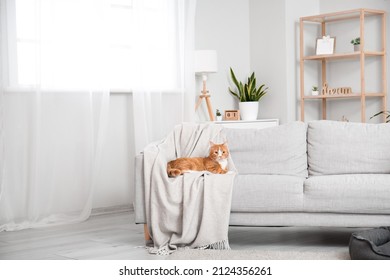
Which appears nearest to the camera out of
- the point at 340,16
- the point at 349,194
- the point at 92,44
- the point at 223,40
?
the point at 349,194

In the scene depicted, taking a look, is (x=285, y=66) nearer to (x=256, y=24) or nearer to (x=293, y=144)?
(x=256, y=24)

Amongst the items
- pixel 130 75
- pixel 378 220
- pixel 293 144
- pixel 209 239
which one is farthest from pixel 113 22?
pixel 378 220

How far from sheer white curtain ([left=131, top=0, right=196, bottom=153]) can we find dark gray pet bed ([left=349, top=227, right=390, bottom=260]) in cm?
265

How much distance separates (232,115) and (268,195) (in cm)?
252

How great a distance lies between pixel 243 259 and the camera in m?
3.72

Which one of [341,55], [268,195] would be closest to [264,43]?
[341,55]

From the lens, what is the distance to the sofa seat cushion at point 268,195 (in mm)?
4031

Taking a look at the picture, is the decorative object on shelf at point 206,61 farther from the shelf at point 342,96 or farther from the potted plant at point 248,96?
the shelf at point 342,96

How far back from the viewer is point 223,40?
676 centimetres

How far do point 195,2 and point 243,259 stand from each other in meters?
3.20

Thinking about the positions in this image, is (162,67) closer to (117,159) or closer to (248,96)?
(117,159)

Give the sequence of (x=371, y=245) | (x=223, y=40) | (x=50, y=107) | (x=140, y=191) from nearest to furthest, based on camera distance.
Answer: (x=371, y=245) < (x=140, y=191) < (x=50, y=107) < (x=223, y=40)

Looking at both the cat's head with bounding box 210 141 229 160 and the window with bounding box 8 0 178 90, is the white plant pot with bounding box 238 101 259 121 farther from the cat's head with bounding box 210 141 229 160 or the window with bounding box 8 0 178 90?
the cat's head with bounding box 210 141 229 160

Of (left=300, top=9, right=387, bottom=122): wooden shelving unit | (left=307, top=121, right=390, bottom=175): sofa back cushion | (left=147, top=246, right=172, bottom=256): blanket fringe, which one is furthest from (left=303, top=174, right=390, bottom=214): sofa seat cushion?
(left=300, top=9, right=387, bottom=122): wooden shelving unit
